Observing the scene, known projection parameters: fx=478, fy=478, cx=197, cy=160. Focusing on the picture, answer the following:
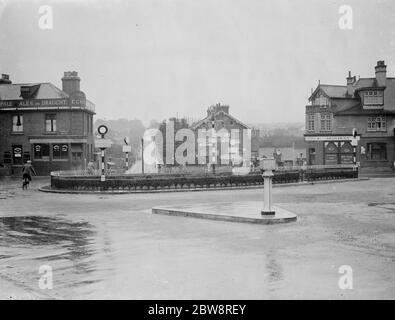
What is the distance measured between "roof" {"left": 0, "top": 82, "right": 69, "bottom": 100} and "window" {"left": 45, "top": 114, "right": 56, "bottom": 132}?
1813 millimetres

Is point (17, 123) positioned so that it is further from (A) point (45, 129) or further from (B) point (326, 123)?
(B) point (326, 123)

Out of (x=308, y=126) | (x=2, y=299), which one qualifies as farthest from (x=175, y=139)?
(x=2, y=299)

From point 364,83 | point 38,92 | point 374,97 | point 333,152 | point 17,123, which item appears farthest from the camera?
point 364,83

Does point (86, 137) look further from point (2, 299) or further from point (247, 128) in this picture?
point (2, 299)

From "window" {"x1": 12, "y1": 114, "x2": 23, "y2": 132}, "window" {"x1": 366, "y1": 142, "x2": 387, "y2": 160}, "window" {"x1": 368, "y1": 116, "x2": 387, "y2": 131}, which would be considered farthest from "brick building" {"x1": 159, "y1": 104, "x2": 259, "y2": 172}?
"window" {"x1": 12, "y1": 114, "x2": 23, "y2": 132}

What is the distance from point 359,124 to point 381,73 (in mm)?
5919

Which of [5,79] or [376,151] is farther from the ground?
[5,79]

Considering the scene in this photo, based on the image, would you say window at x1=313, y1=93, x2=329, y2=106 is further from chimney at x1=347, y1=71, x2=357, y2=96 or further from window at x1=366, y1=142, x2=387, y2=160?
window at x1=366, y1=142, x2=387, y2=160

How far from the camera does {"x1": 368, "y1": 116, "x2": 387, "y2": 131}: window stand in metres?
51.0

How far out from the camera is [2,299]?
6141mm

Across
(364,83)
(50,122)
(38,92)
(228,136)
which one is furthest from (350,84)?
(38,92)

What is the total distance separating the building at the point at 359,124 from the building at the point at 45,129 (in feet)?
80.4

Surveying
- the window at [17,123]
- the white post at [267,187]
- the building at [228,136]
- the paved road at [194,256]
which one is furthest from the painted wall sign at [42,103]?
the white post at [267,187]

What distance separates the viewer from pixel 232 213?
45.0 feet
